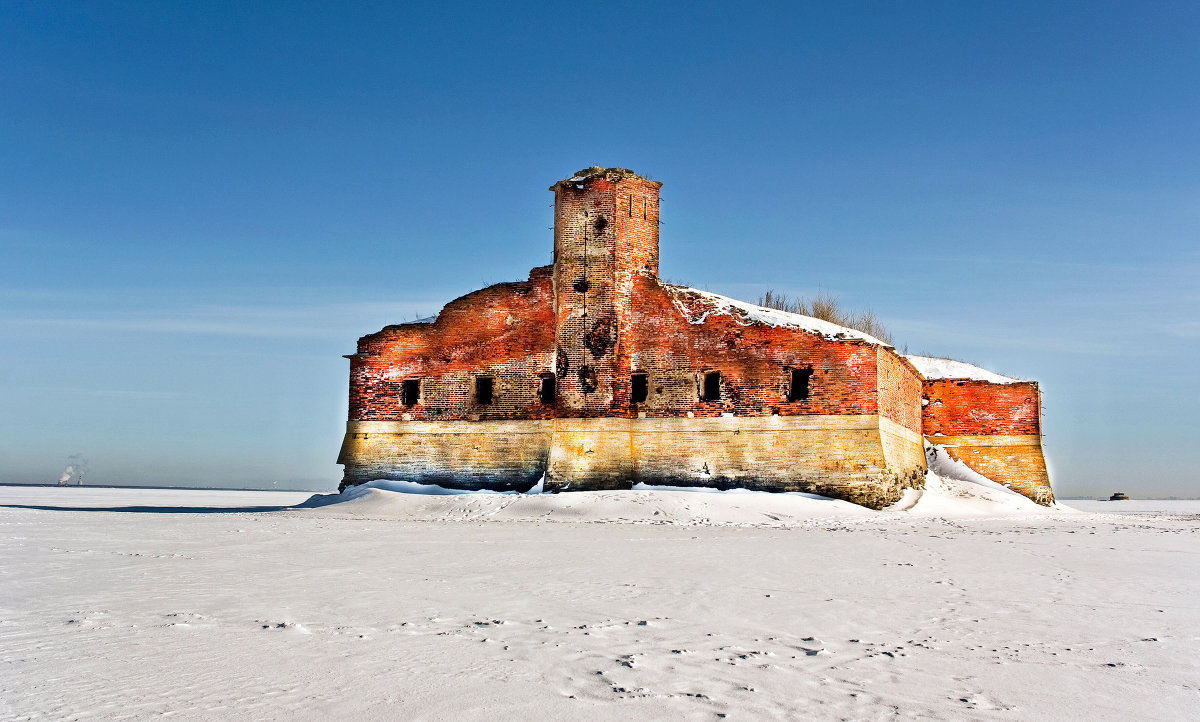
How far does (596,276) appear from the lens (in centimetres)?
2020

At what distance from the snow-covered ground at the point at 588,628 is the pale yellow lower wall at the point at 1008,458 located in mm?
13745

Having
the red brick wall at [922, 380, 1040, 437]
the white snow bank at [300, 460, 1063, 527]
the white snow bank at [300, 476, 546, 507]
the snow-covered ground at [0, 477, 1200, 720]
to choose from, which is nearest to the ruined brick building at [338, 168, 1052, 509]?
the white snow bank at [300, 476, 546, 507]

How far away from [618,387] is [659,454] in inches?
66.0

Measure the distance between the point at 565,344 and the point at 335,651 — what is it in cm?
1547

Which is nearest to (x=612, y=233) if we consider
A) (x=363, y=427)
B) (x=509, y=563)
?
(x=363, y=427)

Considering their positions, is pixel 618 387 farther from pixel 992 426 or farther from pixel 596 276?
pixel 992 426

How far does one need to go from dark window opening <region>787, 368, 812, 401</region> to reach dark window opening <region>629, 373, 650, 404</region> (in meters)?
3.00

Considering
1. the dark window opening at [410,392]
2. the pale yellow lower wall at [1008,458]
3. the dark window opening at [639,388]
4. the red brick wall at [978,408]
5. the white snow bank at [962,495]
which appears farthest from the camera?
the red brick wall at [978,408]

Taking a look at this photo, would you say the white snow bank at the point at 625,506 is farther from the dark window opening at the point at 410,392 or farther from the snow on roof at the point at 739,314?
the snow on roof at the point at 739,314

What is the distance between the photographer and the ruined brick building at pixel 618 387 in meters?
19.0

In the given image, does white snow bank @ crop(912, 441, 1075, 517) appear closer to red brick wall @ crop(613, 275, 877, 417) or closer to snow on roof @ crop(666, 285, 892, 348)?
red brick wall @ crop(613, 275, 877, 417)

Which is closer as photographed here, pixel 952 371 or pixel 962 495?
pixel 962 495

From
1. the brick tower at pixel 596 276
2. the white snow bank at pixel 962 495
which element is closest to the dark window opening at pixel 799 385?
the white snow bank at pixel 962 495

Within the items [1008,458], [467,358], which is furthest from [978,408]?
[467,358]
